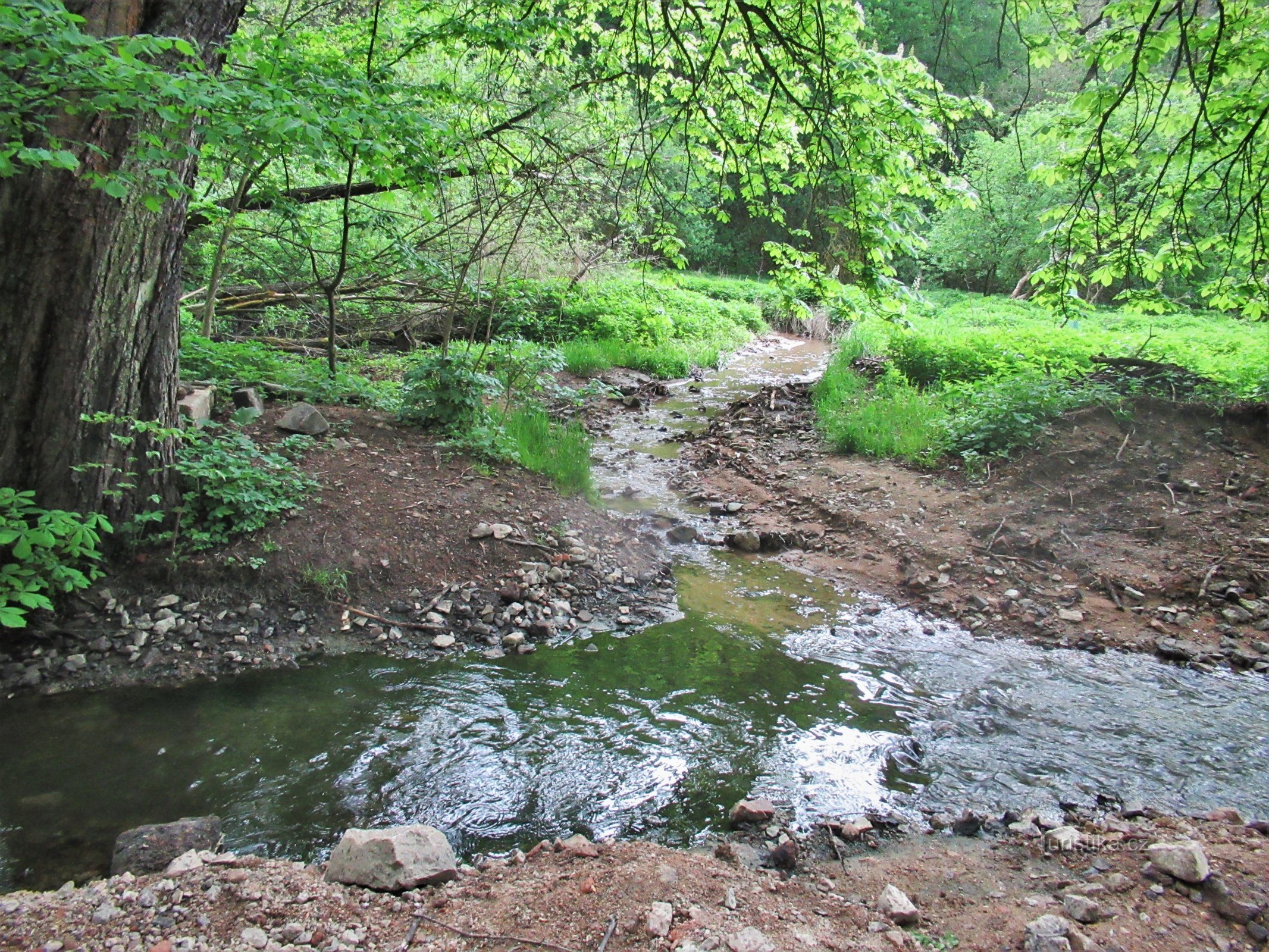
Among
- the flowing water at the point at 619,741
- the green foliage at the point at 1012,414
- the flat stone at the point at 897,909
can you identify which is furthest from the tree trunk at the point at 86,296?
the green foliage at the point at 1012,414

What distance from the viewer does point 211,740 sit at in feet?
11.7

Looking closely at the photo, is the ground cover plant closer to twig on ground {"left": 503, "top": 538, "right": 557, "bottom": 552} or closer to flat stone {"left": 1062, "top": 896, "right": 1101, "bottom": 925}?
twig on ground {"left": 503, "top": 538, "right": 557, "bottom": 552}

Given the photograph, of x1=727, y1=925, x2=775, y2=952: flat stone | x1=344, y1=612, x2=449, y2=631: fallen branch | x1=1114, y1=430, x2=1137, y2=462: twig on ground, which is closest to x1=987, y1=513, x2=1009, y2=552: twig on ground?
x1=1114, y1=430, x2=1137, y2=462: twig on ground

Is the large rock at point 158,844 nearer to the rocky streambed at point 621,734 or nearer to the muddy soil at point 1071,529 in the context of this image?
the rocky streambed at point 621,734

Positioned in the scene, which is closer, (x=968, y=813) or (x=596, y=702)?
(x=968, y=813)

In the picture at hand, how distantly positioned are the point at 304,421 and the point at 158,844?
153 inches

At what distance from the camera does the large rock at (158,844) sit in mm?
2602

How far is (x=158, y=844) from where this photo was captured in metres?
2.67

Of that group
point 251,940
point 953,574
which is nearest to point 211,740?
point 251,940

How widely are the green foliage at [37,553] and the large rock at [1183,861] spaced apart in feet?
15.1

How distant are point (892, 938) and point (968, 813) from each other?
1.07 m

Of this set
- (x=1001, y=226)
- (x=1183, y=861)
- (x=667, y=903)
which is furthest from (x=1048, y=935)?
(x=1001, y=226)

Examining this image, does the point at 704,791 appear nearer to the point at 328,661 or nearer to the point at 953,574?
the point at 328,661

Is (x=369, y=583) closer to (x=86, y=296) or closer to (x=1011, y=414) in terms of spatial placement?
(x=86, y=296)
